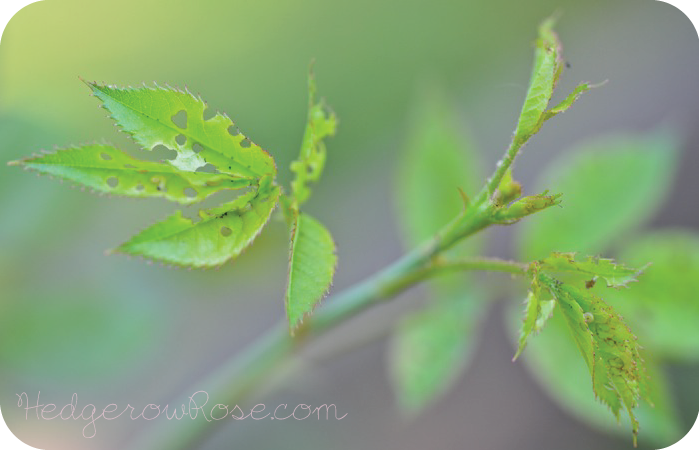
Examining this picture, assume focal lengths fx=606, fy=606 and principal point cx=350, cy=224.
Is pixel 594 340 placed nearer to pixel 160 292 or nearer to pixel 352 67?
pixel 160 292

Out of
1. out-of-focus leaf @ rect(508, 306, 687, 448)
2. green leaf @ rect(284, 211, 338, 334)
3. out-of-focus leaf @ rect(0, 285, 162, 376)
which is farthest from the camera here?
out-of-focus leaf @ rect(0, 285, 162, 376)

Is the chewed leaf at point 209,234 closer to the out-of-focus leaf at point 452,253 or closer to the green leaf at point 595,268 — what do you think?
the green leaf at point 595,268

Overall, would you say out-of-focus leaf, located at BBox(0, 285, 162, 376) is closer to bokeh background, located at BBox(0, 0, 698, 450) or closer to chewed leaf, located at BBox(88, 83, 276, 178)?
bokeh background, located at BBox(0, 0, 698, 450)

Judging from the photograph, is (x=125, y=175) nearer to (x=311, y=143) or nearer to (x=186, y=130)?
(x=186, y=130)

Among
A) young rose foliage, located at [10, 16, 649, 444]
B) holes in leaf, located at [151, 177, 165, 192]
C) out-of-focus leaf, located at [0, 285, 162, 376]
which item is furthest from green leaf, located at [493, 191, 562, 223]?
out-of-focus leaf, located at [0, 285, 162, 376]

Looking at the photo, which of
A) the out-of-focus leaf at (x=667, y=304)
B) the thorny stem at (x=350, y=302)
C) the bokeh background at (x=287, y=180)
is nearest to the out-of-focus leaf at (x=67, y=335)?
the bokeh background at (x=287, y=180)

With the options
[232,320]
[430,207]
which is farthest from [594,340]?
[232,320]
